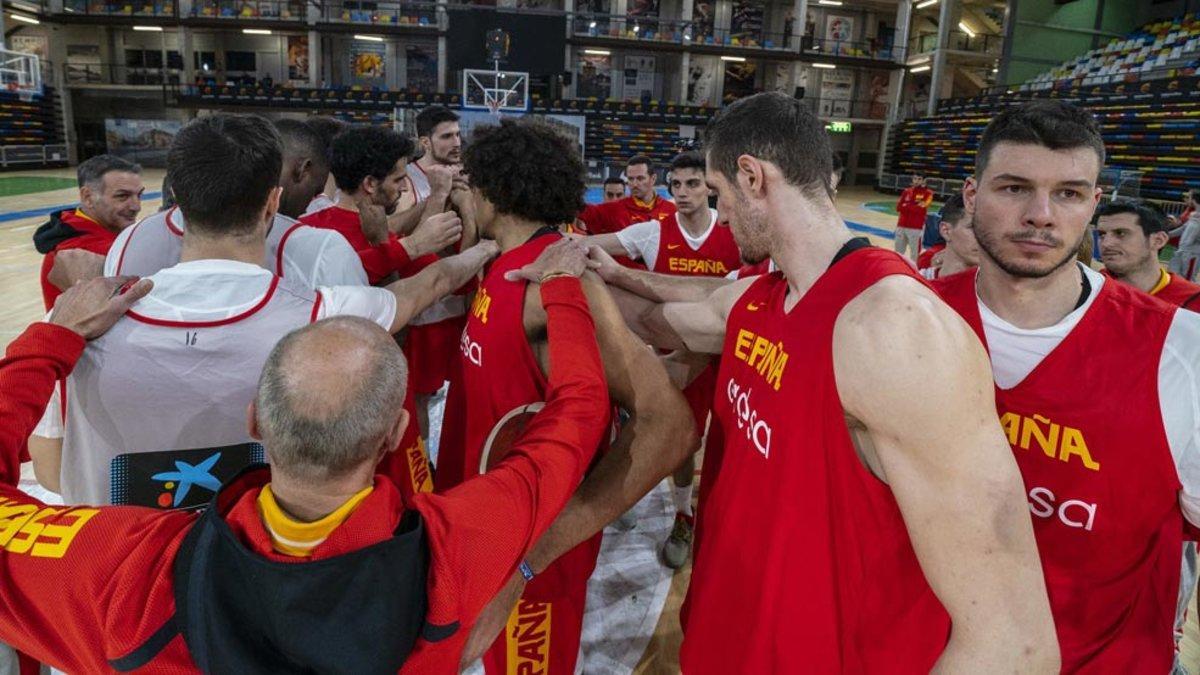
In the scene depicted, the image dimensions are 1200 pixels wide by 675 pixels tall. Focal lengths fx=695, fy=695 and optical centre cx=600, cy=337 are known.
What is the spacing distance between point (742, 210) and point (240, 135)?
122 cm

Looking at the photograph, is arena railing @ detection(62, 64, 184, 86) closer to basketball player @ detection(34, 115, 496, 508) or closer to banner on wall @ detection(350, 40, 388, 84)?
banner on wall @ detection(350, 40, 388, 84)

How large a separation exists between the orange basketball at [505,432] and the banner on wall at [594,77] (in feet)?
93.5

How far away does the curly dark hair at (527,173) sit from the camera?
2121 millimetres

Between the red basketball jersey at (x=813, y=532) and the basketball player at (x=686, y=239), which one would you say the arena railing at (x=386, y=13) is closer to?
the basketball player at (x=686, y=239)

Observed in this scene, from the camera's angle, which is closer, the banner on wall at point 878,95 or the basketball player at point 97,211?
the basketball player at point 97,211

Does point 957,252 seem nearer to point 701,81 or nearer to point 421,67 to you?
point 701,81

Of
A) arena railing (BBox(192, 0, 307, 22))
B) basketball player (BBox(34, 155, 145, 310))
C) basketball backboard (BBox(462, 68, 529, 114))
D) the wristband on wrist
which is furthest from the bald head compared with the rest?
arena railing (BBox(192, 0, 307, 22))

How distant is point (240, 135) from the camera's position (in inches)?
66.7

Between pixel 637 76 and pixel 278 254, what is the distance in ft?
96.1

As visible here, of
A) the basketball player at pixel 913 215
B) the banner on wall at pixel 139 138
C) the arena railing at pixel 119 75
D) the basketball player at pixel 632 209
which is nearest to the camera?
the basketball player at pixel 632 209

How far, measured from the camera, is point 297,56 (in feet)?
91.6

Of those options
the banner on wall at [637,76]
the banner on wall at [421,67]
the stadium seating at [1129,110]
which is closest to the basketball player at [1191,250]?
the stadium seating at [1129,110]

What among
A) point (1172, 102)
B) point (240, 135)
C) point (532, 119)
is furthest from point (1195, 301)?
point (1172, 102)

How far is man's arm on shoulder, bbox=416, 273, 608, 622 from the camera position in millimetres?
1113
